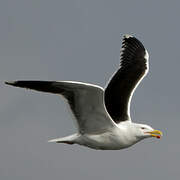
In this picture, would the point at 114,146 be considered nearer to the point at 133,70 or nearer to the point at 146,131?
the point at 146,131

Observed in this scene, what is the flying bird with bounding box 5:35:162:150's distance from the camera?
61.0 ft

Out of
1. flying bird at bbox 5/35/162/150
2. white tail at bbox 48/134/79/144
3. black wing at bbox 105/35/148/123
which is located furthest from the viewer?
black wing at bbox 105/35/148/123

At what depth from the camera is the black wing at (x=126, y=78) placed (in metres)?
22.9

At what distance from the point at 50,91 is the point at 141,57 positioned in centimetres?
818

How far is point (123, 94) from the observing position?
77.5 feet

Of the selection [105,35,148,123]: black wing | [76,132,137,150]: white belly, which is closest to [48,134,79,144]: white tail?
A: [76,132,137,150]: white belly

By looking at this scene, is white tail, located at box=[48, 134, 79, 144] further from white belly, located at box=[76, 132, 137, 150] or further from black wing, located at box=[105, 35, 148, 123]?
black wing, located at box=[105, 35, 148, 123]

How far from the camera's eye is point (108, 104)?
23391mm

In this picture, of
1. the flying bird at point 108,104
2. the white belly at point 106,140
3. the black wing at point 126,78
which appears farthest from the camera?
the black wing at point 126,78

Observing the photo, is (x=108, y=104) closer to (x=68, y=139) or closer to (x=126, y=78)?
(x=126, y=78)

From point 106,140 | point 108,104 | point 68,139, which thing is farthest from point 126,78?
point 68,139

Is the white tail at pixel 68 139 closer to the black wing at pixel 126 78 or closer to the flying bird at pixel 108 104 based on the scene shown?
the flying bird at pixel 108 104

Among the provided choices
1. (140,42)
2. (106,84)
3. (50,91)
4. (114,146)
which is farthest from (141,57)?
(50,91)

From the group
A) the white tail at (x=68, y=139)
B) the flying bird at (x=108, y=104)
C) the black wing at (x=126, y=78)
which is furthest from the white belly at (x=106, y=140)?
the black wing at (x=126, y=78)
